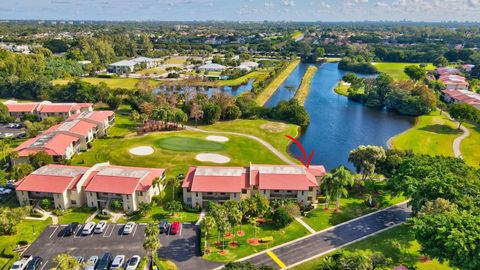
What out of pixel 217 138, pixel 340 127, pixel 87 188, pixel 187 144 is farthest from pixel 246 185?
pixel 340 127

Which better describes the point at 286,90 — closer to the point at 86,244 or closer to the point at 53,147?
the point at 53,147

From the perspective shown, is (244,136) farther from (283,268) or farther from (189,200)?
(283,268)

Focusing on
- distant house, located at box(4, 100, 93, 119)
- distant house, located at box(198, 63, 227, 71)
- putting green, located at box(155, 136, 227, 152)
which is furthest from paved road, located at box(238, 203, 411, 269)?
distant house, located at box(198, 63, 227, 71)

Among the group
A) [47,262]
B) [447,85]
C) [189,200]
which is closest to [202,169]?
[189,200]

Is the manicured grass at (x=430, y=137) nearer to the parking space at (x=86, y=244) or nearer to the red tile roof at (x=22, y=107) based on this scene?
the parking space at (x=86, y=244)

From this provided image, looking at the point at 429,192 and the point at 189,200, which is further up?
the point at 429,192

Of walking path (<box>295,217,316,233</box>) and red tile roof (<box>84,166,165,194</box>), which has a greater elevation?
red tile roof (<box>84,166,165,194</box>)

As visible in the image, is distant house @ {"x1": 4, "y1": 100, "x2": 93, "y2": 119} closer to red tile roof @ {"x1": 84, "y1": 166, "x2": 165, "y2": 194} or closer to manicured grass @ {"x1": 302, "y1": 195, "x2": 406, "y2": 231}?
red tile roof @ {"x1": 84, "y1": 166, "x2": 165, "y2": 194}
